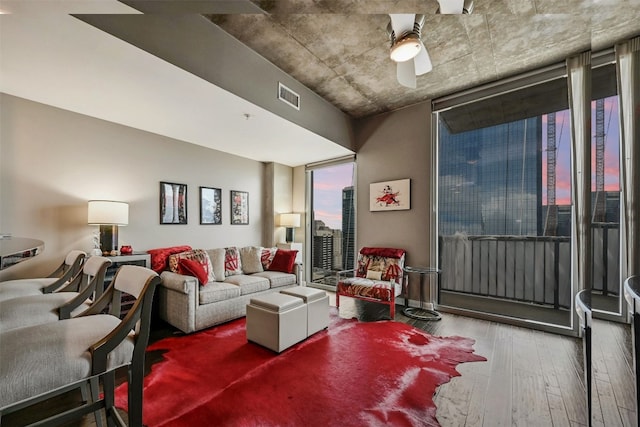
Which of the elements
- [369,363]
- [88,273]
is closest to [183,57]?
[88,273]

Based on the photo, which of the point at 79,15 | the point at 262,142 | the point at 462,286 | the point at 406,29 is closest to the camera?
the point at 79,15

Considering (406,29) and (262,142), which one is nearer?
(406,29)

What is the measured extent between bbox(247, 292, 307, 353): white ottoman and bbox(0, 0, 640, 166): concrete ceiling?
206 centimetres

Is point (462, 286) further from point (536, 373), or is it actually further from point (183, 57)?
point (183, 57)

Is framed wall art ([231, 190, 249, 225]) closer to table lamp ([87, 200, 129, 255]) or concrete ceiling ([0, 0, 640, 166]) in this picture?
concrete ceiling ([0, 0, 640, 166])

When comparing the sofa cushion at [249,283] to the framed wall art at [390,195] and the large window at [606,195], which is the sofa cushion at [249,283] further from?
the large window at [606,195]

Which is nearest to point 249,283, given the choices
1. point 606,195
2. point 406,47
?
point 406,47

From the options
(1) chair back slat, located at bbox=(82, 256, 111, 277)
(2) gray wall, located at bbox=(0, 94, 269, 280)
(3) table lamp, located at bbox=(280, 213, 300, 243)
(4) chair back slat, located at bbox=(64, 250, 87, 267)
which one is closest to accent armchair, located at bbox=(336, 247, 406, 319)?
(3) table lamp, located at bbox=(280, 213, 300, 243)

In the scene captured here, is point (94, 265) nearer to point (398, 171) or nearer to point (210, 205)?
point (210, 205)

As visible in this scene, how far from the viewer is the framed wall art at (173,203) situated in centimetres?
367

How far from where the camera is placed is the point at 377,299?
333cm

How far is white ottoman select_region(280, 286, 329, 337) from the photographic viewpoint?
8.90 ft

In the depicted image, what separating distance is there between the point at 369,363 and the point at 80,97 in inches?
147

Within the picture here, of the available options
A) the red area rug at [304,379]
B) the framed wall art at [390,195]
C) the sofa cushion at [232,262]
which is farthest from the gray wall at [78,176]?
the framed wall art at [390,195]
